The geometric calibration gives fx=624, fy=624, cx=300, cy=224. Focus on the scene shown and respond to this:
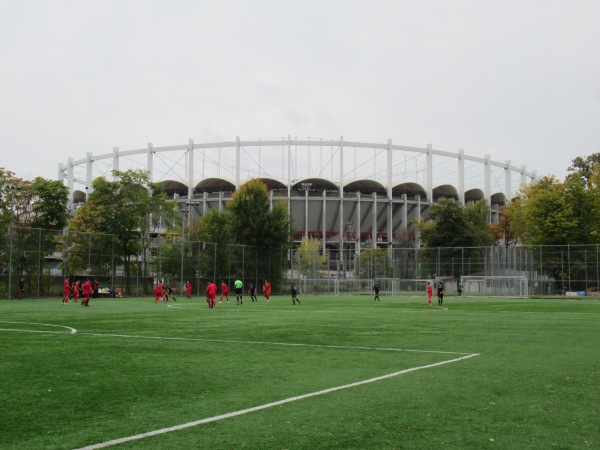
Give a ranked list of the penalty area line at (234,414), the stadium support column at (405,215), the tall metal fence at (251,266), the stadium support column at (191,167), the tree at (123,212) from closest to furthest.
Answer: the penalty area line at (234,414) < the tall metal fence at (251,266) < the tree at (123,212) < the stadium support column at (191,167) < the stadium support column at (405,215)

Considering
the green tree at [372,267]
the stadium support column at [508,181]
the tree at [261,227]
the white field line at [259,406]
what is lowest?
the white field line at [259,406]

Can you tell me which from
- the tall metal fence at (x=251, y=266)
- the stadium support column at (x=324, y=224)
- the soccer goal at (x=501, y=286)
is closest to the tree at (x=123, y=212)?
the tall metal fence at (x=251, y=266)

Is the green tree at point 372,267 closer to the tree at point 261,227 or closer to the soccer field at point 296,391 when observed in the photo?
the tree at point 261,227

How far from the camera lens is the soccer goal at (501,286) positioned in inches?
2367

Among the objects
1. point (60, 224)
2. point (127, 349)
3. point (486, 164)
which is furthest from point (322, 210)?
point (127, 349)

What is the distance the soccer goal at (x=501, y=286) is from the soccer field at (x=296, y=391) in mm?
45372

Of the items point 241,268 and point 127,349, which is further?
point 241,268

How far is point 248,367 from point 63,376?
310 centimetres

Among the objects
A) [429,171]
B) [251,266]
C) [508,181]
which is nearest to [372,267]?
[251,266]

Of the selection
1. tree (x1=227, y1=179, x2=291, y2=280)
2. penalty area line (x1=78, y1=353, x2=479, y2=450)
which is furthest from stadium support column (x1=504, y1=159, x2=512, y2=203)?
penalty area line (x1=78, y1=353, x2=479, y2=450)

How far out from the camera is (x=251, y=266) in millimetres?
65562

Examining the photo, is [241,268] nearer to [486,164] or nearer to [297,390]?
[297,390]

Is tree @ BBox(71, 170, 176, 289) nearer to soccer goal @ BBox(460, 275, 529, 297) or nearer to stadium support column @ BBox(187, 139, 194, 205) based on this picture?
soccer goal @ BBox(460, 275, 529, 297)

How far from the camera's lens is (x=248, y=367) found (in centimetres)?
1112
